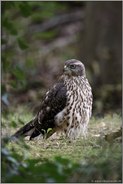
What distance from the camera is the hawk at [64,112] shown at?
917 cm

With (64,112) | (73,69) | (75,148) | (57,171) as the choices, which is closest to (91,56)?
(73,69)

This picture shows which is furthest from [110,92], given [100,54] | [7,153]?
[7,153]

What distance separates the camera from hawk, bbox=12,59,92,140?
9.17 metres

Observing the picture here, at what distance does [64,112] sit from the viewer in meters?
9.18

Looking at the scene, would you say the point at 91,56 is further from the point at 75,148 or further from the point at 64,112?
the point at 75,148

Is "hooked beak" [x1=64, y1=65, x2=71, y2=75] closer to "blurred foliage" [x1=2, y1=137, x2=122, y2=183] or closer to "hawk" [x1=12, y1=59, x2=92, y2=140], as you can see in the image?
"hawk" [x1=12, y1=59, x2=92, y2=140]

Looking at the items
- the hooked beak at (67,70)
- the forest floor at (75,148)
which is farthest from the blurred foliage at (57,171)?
the hooked beak at (67,70)

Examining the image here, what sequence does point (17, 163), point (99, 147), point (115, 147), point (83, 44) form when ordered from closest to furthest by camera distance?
point (17, 163) → point (115, 147) → point (99, 147) → point (83, 44)

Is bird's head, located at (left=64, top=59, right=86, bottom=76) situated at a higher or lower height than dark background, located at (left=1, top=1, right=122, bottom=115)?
lower

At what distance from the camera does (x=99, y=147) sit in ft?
25.6

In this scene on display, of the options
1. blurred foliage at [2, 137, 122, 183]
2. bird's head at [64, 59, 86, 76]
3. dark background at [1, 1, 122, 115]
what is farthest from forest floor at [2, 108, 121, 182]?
dark background at [1, 1, 122, 115]

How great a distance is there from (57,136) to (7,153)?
134 inches

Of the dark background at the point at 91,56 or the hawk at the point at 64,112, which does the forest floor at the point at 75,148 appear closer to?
the hawk at the point at 64,112

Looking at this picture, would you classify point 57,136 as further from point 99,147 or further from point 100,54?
point 100,54
